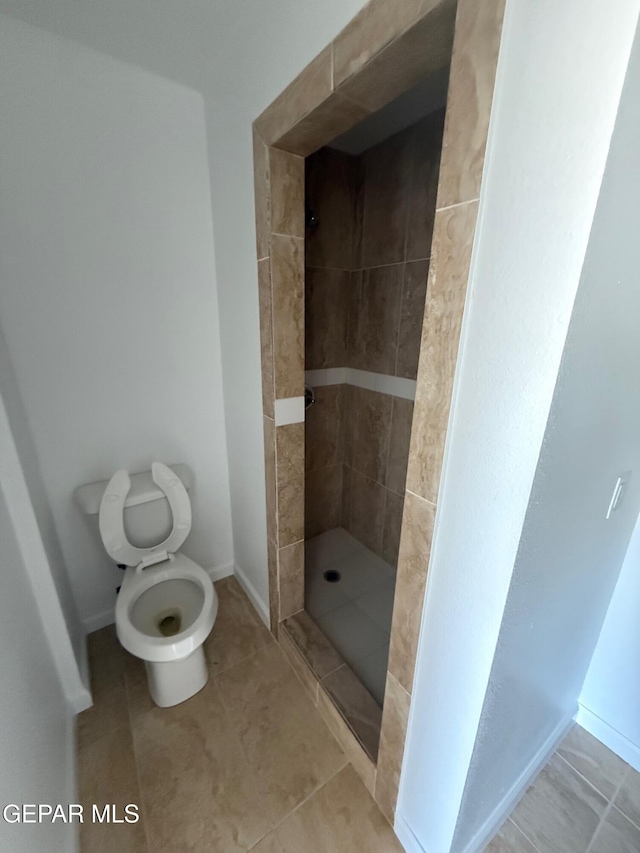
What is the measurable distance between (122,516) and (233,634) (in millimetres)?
787

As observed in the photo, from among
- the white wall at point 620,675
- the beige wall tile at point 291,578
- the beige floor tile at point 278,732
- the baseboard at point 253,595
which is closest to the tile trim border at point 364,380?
the beige wall tile at point 291,578

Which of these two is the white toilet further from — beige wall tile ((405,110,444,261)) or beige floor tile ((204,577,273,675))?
beige wall tile ((405,110,444,261))

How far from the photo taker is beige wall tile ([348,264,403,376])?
5.82 feet

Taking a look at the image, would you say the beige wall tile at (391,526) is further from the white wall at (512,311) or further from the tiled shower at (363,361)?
the white wall at (512,311)

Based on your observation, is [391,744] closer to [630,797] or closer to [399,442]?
[630,797]

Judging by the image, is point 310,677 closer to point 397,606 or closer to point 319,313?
point 397,606

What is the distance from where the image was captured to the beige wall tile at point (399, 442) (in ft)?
5.95

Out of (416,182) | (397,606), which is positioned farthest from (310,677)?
(416,182)

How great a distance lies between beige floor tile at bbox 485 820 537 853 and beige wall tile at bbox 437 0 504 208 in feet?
5.51

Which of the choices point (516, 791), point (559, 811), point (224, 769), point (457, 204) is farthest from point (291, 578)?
point (457, 204)

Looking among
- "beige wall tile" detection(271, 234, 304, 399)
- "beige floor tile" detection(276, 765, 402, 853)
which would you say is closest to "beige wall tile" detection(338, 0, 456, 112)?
"beige wall tile" detection(271, 234, 304, 399)

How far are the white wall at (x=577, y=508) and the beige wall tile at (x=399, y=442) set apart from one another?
0.91m

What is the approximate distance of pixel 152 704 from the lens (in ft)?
4.46

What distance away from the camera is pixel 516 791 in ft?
3.58
